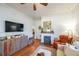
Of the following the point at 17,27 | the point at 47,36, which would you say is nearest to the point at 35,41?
the point at 47,36

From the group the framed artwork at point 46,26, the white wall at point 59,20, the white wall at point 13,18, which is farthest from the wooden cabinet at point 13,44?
A: the white wall at point 59,20

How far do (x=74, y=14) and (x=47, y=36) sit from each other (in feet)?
2.95

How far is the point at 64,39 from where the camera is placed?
2766 millimetres

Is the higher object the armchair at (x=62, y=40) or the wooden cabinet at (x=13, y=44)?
the armchair at (x=62, y=40)

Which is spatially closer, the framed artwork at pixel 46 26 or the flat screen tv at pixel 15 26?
the framed artwork at pixel 46 26

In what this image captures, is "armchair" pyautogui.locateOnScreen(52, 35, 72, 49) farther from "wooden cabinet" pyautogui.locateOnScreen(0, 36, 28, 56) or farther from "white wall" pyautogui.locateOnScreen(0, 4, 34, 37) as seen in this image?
"wooden cabinet" pyautogui.locateOnScreen(0, 36, 28, 56)

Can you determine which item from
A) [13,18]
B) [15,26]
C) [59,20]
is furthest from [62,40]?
[13,18]

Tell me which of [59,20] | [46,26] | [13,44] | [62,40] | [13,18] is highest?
[13,18]

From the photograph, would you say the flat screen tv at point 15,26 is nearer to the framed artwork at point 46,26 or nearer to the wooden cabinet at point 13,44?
the wooden cabinet at point 13,44

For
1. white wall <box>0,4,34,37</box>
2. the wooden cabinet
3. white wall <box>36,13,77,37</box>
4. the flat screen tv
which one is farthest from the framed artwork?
the wooden cabinet

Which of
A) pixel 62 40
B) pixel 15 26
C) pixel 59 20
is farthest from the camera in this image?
pixel 15 26

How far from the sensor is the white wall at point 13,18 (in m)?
2.77

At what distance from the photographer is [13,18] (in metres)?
3.15

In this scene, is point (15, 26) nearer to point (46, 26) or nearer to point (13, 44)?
point (13, 44)
